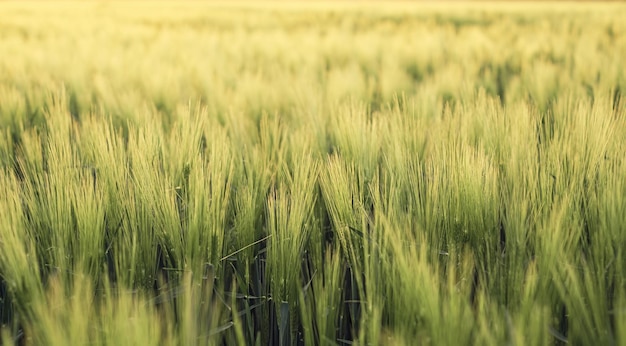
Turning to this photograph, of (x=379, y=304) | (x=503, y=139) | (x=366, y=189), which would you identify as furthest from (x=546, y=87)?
(x=379, y=304)

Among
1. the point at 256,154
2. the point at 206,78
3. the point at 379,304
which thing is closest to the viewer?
the point at 379,304

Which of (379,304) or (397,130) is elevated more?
(397,130)

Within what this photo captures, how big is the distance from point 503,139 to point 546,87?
103 cm

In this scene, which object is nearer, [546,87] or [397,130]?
[397,130]

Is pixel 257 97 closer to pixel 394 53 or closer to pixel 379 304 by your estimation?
pixel 379 304

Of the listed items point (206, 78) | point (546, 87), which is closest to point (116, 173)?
point (206, 78)

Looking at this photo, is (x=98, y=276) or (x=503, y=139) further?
(x=503, y=139)

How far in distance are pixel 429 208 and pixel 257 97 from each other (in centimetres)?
124

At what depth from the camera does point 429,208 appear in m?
0.93

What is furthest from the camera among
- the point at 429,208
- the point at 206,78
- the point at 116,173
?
the point at 206,78

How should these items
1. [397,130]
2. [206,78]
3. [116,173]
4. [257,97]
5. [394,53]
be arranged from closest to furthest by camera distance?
[116,173], [397,130], [257,97], [206,78], [394,53]

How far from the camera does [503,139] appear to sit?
130cm

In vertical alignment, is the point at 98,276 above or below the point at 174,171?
below

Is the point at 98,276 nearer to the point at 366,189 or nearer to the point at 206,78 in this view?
the point at 366,189
